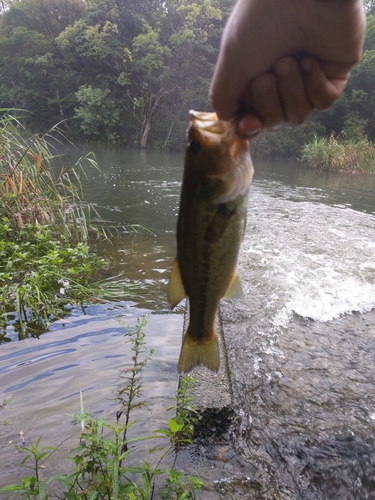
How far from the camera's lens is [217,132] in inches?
55.9

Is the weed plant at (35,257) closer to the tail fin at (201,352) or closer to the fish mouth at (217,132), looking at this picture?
the tail fin at (201,352)

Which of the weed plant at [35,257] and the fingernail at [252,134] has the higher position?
the fingernail at [252,134]

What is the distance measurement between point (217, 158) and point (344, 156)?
23789mm

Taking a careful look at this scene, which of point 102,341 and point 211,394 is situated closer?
point 211,394

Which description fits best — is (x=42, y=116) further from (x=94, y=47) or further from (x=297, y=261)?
(x=297, y=261)

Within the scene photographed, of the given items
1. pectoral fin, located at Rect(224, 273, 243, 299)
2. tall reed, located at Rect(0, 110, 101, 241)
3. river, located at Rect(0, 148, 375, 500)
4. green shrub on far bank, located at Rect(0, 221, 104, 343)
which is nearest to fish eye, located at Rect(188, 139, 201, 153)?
pectoral fin, located at Rect(224, 273, 243, 299)

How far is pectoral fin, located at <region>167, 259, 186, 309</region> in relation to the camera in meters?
1.73

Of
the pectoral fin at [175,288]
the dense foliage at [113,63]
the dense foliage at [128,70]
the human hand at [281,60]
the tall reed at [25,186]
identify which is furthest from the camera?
the dense foliage at [128,70]

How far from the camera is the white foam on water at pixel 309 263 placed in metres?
4.73

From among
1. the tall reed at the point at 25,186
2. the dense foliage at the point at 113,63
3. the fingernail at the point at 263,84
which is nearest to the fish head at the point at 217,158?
the fingernail at the point at 263,84

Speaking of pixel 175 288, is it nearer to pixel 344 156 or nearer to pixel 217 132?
pixel 217 132

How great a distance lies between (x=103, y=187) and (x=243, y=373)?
39.2 feet

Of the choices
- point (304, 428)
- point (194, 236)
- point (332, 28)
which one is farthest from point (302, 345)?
point (332, 28)

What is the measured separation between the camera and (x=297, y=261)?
20.7 feet
